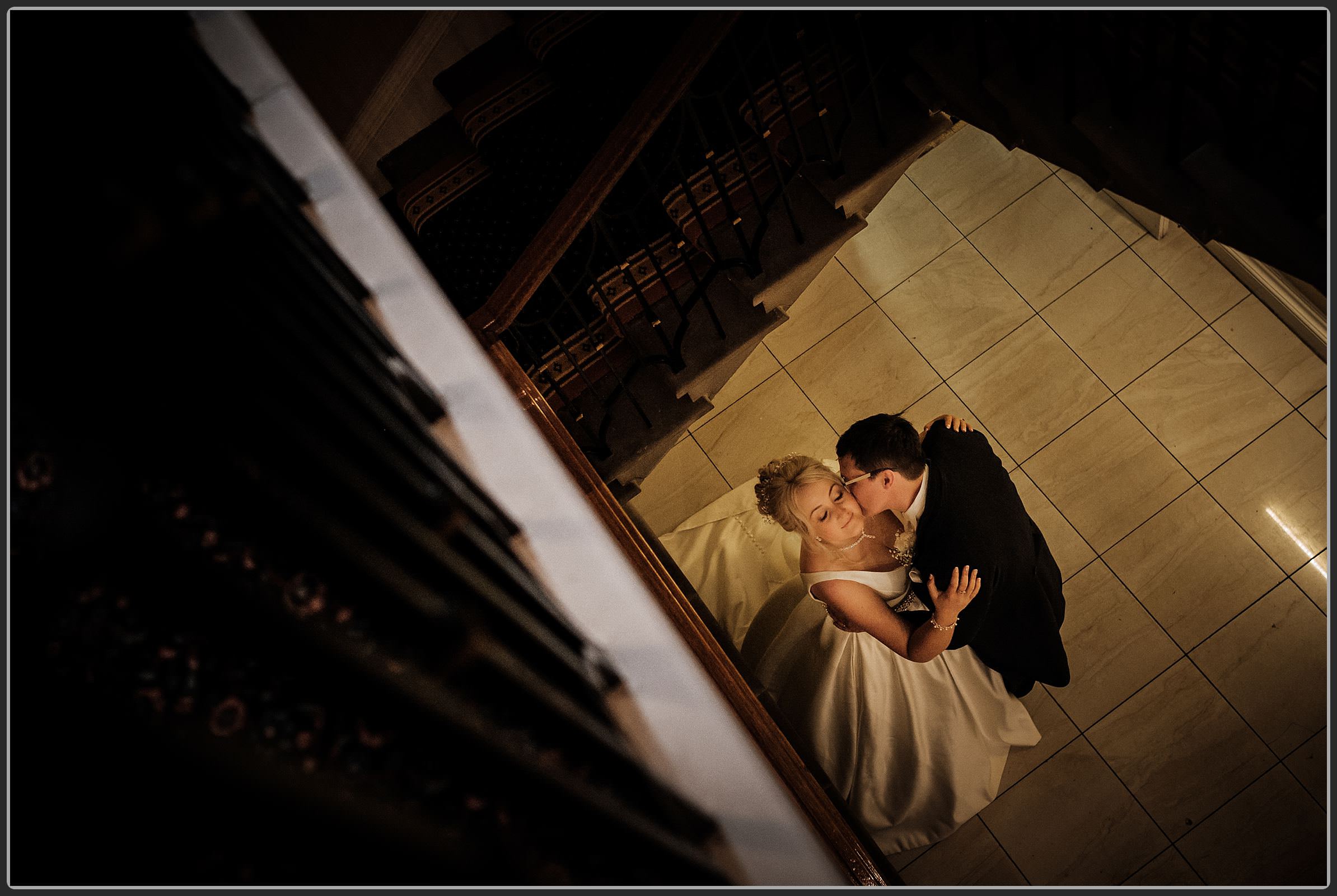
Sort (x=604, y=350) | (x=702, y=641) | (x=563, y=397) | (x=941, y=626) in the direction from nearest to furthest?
1. (x=702, y=641)
2. (x=563, y=397)
3. (x=604, y=350)
4. (x=941, y=626)

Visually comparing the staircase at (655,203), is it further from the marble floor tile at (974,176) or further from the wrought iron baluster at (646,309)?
the marble floor tile at (974,176)

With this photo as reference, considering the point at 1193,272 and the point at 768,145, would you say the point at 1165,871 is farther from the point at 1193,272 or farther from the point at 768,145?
the point at 768,145

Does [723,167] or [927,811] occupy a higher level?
[723,167]

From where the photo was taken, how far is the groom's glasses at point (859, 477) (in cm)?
394

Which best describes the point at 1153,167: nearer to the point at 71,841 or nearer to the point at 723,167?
the point at 723,167

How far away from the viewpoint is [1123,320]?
4.97m

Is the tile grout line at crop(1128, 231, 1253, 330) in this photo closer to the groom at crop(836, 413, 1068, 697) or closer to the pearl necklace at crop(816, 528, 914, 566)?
the groom at crop(836, 413, 1068, 697)

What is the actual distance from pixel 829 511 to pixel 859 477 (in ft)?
0.80

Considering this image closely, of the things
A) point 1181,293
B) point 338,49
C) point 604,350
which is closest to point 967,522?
point 604,350

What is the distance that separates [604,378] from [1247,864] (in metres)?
Result: 4.31

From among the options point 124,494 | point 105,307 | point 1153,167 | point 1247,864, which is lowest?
point 1247,864

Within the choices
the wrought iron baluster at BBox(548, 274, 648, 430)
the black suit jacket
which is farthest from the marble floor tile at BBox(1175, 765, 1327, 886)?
the wrought iron baluster at BBox(548, 274, 648, 430)

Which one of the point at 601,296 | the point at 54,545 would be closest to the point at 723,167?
the point at 601,296

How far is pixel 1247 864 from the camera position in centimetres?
430
